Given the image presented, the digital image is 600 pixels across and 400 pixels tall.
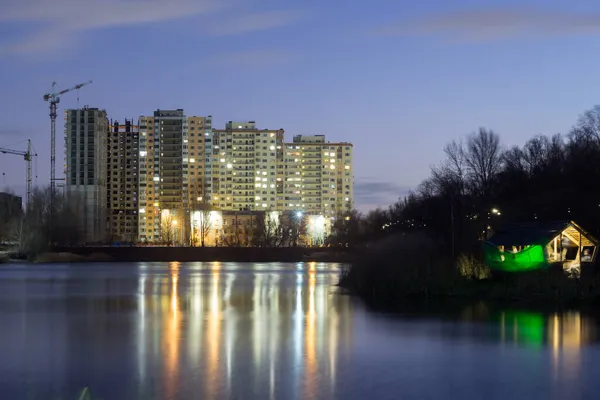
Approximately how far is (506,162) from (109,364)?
218 feet

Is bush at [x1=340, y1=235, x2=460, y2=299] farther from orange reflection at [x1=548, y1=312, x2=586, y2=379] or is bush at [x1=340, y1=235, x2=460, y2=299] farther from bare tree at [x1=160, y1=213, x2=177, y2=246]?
bare tree at [x1=160, y1=213, x2=177, y2=246]

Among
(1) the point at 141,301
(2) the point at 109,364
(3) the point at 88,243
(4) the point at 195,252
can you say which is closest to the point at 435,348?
(2) the point at 109,364

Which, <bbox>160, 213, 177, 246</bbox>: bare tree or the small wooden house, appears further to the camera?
<bbox>160, 213, 177, 246</bbox>: bare tree

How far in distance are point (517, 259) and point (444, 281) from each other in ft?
15.1

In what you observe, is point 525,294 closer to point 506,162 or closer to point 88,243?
point 506,162

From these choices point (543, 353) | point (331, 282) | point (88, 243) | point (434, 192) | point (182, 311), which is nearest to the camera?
point (543, 353)

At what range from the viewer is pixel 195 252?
5118 inches

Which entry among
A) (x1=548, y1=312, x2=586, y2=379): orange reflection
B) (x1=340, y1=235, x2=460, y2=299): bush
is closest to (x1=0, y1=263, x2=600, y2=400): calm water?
(x1=548, y1=312, x2=586, y2=379): orange reflection

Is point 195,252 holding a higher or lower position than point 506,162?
lower

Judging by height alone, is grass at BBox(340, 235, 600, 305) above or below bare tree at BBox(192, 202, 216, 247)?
below

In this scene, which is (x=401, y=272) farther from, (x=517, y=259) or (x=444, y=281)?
(x=517, y=259)

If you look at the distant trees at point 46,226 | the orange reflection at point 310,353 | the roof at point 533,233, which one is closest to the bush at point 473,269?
the roof at point 533,233

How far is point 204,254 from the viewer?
13000cm

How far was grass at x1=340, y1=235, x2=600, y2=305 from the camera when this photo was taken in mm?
41531
